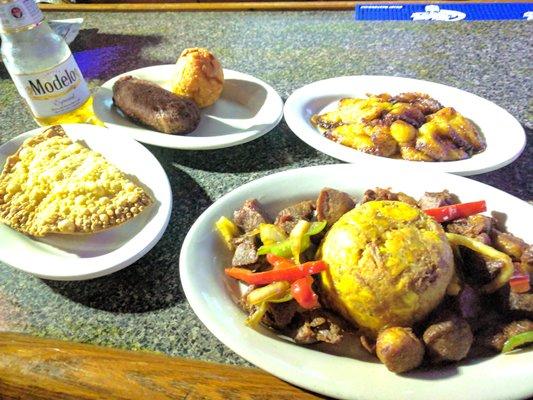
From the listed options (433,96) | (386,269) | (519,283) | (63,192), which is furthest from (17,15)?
(519,283)

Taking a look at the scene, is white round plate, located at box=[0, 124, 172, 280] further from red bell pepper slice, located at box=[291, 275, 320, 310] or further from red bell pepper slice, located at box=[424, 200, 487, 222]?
red bell pepper slice, located at box=[424, 200, 487, 222]

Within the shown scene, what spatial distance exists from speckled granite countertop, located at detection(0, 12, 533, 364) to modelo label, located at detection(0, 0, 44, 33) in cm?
65

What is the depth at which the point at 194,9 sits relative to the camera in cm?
347

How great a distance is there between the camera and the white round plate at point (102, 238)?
1343 mm

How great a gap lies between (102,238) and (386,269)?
3.22ft

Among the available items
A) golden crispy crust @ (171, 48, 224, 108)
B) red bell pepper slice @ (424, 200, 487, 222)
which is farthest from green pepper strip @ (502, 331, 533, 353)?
golden crispy crust @ (171, 48, 224, 108)

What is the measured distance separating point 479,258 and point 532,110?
1.26 meters

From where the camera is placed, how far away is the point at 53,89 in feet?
6.10

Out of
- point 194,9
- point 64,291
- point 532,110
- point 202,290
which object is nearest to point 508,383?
point 202,290

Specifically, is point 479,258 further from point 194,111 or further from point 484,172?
point 194,111

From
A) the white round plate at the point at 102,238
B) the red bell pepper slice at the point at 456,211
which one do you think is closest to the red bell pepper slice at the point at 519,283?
the red bell pepper slice at the point at 456,211

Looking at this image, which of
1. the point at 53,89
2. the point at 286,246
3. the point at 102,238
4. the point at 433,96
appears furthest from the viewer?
the point at 433,96

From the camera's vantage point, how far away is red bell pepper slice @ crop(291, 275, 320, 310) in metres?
1.12

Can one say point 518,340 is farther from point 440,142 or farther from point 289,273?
point 440,142
